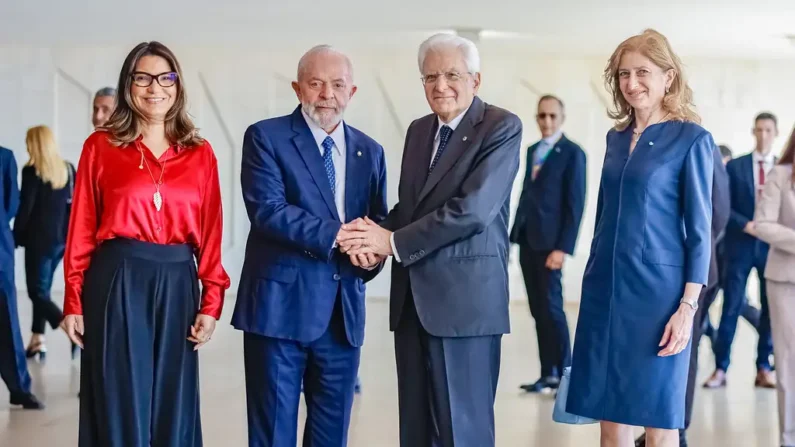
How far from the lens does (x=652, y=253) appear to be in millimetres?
2938

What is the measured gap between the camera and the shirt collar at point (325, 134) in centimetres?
321

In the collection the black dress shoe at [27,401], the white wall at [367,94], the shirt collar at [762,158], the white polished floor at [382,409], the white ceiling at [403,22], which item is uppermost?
the white ceiling at [403,22]

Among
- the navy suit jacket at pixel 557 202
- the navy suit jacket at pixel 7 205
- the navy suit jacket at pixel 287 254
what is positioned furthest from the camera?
the navy suit jacket at pixel 557 202

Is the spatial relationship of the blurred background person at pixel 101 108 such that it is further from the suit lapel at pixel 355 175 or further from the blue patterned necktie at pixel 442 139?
the blue patterned necktie at pixel 442 139

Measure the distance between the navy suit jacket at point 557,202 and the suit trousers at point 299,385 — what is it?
2.98 meters

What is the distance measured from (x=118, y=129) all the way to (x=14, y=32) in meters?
8.94

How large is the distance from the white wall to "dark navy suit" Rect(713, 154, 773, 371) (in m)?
5.24

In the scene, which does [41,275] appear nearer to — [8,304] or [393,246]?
[8,304]

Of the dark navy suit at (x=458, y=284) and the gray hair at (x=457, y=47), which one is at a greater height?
the gray hair at (x=457, y=47)

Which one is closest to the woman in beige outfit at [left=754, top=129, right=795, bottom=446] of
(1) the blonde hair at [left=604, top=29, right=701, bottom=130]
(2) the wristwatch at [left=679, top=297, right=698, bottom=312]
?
(1) the blonde hair at [left=604, top=29, right=701, bottom=130]

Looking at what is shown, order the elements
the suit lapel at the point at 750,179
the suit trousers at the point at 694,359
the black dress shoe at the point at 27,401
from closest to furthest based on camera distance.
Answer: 1. the suit trousers at the point at 694,359
2. the black dress shoe at the point at 27,401
3. the suit lapel at the point at 750,179

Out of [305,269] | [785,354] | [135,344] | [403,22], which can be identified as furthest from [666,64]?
[403,22]

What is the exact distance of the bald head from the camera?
3.14 m

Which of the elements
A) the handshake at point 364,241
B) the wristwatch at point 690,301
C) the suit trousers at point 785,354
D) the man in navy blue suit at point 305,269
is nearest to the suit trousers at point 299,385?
the man in navy blue suit at point 305,269
